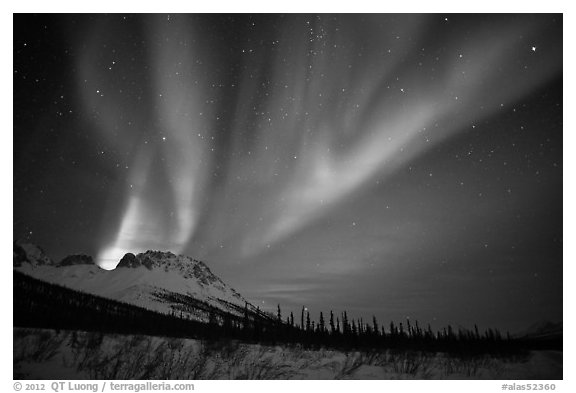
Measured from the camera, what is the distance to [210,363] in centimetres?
1196

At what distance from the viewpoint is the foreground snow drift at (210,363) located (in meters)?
11.1

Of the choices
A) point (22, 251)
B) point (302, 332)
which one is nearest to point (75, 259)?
point (22, 251)

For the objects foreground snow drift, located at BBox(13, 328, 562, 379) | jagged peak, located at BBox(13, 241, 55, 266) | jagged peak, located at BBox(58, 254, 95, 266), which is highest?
jagged peak, located at BBox(13, 241, 55, 266)

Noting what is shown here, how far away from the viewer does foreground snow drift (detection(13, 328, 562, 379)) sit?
1110cm

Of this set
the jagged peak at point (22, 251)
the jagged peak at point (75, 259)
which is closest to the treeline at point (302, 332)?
the jagged peak at point (22, 251)

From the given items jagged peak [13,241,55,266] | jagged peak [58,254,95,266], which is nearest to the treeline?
jagged peak [13,241,55,266]

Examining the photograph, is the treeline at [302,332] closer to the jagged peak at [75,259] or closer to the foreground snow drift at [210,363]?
→ the foreground snow drift at [210,363]

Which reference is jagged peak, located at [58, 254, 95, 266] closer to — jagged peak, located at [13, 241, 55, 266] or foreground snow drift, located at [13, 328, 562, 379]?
jagged peak, located at [13, 241, 55, 266]

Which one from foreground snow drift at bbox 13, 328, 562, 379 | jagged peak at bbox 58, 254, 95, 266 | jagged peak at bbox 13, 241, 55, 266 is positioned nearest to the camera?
foreground snow drift at bbox 13, 328, 562, 379

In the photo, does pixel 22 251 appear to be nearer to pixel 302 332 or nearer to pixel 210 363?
pixel 210 363

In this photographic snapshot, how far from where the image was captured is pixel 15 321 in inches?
479

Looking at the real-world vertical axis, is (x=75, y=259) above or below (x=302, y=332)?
above
